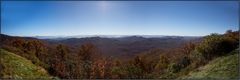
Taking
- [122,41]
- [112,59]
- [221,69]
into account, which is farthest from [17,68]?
[221,69]

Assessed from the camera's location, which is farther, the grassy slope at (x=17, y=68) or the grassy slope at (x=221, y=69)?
the grassy slope at (x=17, y=68)

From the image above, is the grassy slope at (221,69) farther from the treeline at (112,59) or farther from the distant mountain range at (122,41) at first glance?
the distant mountain range at (122,41)

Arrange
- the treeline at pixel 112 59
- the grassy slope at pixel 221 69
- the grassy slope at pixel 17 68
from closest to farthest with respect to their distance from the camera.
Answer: the grassy slope at pixel 221 69 → the grassy slope at pixel 17 68 → the treeline at pixel 112 59

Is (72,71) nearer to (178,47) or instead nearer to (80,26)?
(80,26)

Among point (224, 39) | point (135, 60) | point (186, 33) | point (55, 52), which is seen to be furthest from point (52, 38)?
point (224, 39)

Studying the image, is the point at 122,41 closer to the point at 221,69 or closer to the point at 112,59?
the point at 112,59

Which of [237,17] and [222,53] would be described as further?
[222,53]
